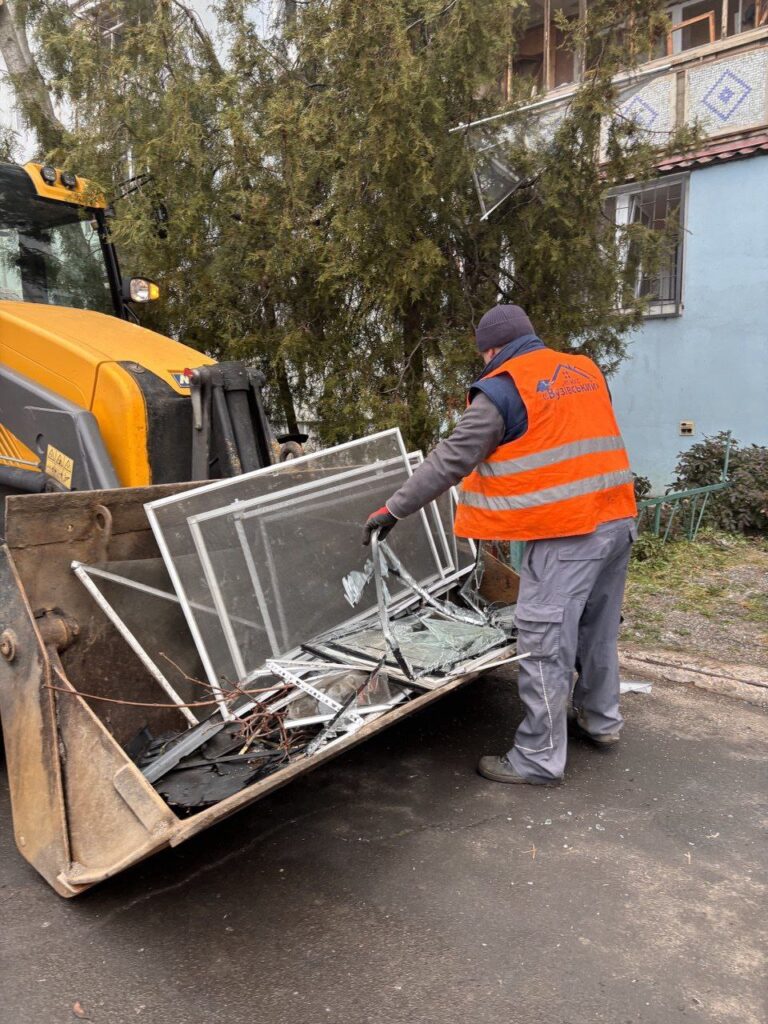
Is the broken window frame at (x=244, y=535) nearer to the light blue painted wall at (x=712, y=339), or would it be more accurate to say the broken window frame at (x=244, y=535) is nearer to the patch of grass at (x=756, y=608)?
the patch of grass at (x=756, y=608)

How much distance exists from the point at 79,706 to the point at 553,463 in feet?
6.23

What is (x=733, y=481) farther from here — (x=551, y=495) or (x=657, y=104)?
(x=551, y=495)

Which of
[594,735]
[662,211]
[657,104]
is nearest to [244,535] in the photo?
[594,735]

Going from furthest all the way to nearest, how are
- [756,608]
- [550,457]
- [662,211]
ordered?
[662,211] < [756,608] < [550,457]

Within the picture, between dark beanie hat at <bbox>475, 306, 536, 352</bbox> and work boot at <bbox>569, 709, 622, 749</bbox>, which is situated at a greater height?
dark beanie hat at <bbox>475, 306, 536, 352</bbox>

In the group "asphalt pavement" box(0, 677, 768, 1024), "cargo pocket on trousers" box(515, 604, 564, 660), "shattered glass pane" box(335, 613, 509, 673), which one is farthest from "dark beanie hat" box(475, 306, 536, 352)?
"asphalt pavement" box(0, 677, 768, 1024)

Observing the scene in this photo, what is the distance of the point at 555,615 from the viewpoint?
3.24 meters

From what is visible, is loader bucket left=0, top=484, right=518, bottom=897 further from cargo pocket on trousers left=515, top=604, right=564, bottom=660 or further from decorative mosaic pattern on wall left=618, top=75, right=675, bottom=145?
decorative mosaic pattern on wall left=618, top=75, right=675, bottom=145

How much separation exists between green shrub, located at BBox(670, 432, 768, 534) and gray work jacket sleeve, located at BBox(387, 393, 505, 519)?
4.95 metres

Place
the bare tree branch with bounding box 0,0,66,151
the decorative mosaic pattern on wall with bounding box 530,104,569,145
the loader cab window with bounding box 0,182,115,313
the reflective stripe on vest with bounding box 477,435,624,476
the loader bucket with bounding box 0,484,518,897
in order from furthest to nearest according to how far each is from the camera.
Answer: the bare tree branch with bounding box 0,0,66,151 → the decorative mosaic pattern on wall with bounding box 530,104,569,145 → the loader cab window with bounding box 0,182,115,313 → the reflective stripe on vest with bounding box 477,435,624,476 → the loader bucket with bounding box 0,484,518,897

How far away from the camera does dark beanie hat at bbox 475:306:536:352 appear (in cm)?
339


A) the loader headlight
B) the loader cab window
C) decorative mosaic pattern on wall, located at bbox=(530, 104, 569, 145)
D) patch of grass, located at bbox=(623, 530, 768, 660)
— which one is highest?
decorative mosaic pattern on wall, located at bbox=(530, 104, 569, 145)

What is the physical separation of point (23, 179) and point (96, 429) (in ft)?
6.30

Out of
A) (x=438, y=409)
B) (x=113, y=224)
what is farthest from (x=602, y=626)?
(x=113, y=224)
